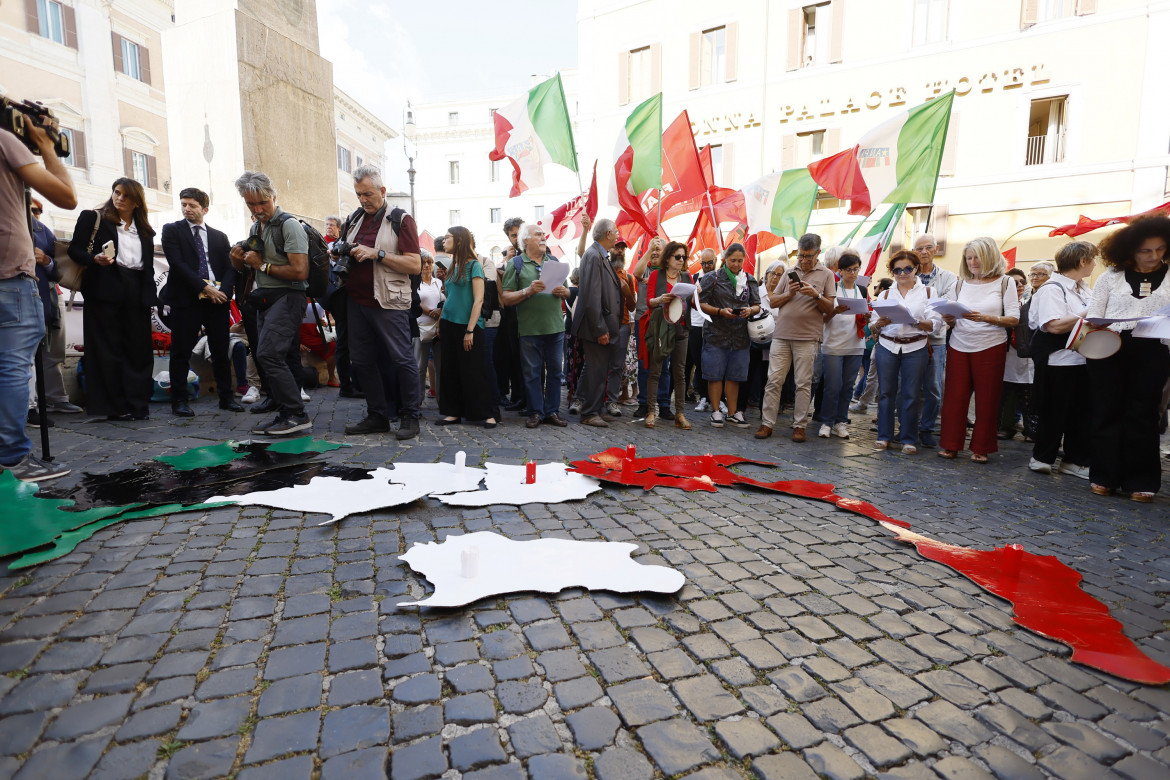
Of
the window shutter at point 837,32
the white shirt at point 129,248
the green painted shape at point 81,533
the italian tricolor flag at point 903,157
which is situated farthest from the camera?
the window shutter at point 837,32

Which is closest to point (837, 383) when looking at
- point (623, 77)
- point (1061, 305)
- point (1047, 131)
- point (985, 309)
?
point (985, 309)

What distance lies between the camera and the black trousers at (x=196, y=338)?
19.6 feet

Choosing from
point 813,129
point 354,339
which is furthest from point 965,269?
point 813,129

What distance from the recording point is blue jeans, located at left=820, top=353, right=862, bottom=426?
6.20 meters

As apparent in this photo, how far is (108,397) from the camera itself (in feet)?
18.3

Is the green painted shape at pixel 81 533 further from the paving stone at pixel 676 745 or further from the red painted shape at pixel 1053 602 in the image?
the red painted shape at pixel 1053 602

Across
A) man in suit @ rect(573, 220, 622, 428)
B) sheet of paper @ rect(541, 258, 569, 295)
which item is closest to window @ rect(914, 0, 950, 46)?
man in suit @ rect(573, 220, 622, 428)

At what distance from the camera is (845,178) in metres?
8.26

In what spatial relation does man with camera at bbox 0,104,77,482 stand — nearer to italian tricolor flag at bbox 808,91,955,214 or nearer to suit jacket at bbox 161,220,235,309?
suit jacket at bbox 161,220,235,309

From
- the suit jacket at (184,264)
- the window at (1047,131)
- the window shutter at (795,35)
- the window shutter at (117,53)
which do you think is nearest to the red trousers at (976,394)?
the suit jacket at (184,264)

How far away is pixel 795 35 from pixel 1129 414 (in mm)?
17226

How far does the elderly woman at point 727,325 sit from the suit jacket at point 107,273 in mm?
5274

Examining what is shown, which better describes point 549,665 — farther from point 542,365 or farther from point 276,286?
point 542,365

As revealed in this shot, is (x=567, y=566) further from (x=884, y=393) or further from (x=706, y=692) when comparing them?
(x=884, y=393)
